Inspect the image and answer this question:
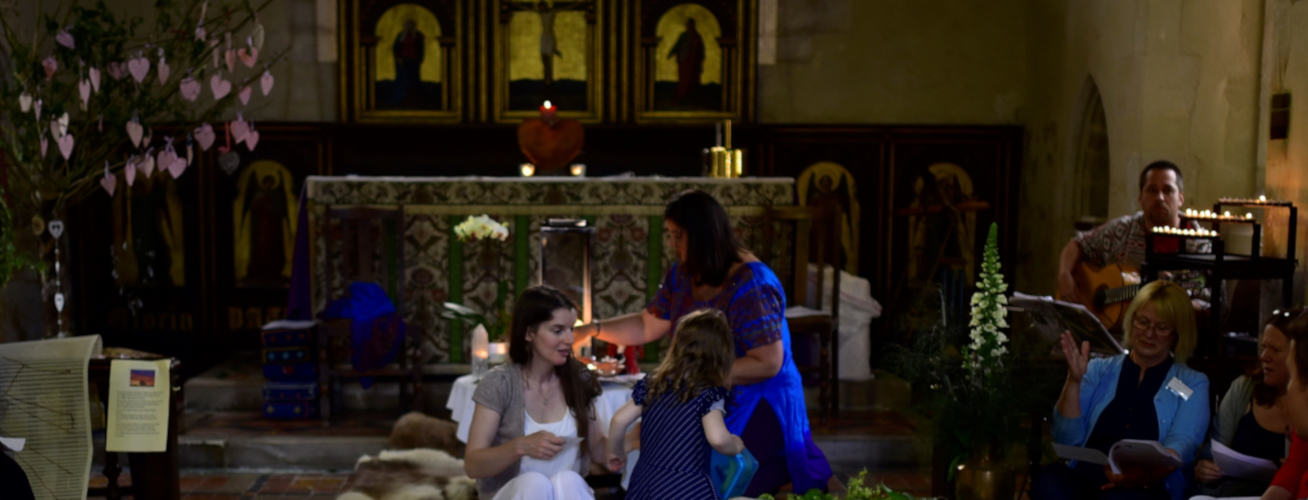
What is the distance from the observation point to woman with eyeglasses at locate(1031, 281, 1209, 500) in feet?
12.0

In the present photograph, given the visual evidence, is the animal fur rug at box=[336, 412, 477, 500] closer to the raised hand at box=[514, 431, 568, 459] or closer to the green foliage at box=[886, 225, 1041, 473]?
the raised hand at box=[514, 431, 568, 459]

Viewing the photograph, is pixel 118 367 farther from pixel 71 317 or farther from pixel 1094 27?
pixel 1094 27

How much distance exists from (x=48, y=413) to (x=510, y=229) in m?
3.28

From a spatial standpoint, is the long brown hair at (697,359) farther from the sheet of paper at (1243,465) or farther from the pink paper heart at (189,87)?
the pink paper heart at (189,87)

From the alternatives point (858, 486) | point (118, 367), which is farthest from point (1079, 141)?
point (118, 367)

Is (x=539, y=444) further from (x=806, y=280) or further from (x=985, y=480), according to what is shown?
(x=806, y=280)

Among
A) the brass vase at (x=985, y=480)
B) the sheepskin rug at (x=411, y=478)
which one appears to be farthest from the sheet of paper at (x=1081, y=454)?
the sheepskin rug at (x=411, y=478)

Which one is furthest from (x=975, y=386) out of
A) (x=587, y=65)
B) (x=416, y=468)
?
(x=587, y=65)

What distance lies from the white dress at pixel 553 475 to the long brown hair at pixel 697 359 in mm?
365

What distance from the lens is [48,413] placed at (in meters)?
3.71

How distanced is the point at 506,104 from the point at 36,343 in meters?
5.20

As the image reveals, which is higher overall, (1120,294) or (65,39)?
(65,39)

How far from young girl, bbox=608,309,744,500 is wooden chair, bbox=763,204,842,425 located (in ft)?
9.02

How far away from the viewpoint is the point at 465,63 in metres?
8.55
